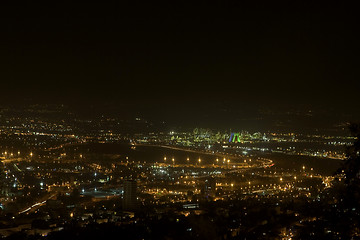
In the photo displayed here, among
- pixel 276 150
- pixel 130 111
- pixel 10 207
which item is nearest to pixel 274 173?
pixel 276 150

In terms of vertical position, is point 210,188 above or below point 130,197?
below

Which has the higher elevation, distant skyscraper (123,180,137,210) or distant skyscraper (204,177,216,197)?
distant skyscraper (123,180,137,210)

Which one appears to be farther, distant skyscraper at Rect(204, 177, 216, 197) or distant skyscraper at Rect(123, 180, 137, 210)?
distant skyscraper at Rect(204, 177, 216, 197)

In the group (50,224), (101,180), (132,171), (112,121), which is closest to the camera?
(50,224)

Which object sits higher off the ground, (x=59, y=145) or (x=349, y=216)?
(x=349, y=216)

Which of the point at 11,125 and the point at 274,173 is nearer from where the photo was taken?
the point at 274,173

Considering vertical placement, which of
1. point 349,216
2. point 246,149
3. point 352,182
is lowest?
point 246,149

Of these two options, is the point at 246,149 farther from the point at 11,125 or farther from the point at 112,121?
the point at 11,125

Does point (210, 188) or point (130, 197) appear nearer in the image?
point (130, 197)
